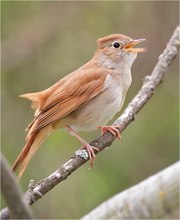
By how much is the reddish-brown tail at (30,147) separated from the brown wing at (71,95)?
0.35ft

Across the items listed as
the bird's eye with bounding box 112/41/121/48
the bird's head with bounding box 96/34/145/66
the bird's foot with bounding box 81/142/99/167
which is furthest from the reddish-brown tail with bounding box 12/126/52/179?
the bird's eye with bounding box 112/41/121/48

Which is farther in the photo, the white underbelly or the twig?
the white underbelly

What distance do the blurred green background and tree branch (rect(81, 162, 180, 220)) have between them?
3877 mm

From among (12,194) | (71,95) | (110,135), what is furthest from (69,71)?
(12,194)

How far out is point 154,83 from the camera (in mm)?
4891

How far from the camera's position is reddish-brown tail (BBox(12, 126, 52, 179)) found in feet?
13.9

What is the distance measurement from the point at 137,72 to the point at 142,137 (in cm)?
124

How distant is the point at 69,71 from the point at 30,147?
3.14m

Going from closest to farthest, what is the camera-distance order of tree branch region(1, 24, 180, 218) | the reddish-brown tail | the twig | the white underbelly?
1. the twig
2. tree branch region(1, 24, 180, 218)
3. the reddish-brown tail
4. the white underbelly

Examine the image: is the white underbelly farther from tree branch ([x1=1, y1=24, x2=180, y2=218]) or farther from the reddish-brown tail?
the reddish-brown tail

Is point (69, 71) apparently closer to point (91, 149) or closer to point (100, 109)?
point (100, 109)

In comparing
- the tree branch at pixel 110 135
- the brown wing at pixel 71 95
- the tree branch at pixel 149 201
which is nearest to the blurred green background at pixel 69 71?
the brown wing at pixel 71 95

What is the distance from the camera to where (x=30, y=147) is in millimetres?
4484

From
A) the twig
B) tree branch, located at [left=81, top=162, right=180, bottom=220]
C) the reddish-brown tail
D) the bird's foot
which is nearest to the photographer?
the twig
